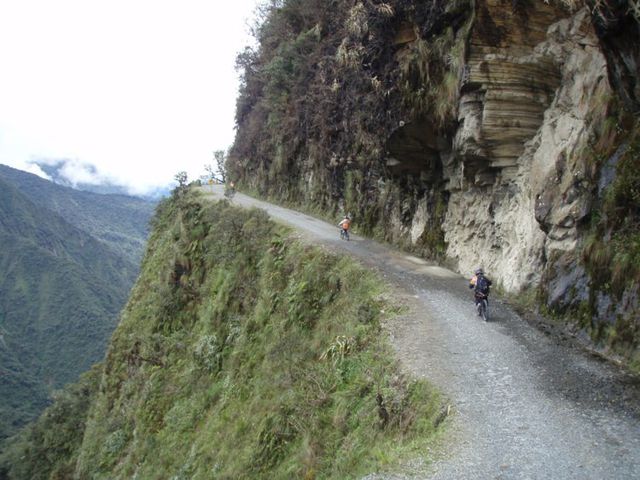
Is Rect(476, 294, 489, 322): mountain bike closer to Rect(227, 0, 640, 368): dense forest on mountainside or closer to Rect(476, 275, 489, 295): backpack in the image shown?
Rect(476, 275, 489, 295): backpack

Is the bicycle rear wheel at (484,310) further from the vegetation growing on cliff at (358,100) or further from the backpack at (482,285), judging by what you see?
the vegetation growing on cliff at (358,100)

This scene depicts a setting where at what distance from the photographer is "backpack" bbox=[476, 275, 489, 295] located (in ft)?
33.9

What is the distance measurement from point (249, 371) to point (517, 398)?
834 centimetres

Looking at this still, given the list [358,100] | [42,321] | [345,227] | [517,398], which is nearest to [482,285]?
[517,398]

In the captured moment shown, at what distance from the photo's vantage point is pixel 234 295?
1747 cm

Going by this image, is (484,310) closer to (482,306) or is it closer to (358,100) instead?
(482,306)

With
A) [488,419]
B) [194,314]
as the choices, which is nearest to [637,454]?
[488,419]

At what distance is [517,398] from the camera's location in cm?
684

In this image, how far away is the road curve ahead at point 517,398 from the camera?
5.34 meters

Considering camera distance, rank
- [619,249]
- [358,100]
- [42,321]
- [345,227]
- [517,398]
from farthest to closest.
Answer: [42,321] → [358,100] → [345,227] → [619,249] → [517,398]

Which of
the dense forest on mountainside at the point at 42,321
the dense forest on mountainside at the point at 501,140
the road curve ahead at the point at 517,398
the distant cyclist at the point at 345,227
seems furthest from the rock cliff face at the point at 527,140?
the dense forest on mountainside at the point at 42,321

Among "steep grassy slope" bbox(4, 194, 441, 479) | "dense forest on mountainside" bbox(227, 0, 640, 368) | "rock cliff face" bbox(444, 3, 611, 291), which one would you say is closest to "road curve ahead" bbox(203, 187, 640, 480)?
"steep grassy slope" bbox(4, 194, 441, 479)

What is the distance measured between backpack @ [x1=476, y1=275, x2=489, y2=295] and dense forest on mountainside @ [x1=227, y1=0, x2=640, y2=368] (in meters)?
1.25

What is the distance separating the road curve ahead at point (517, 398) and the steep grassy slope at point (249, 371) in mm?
575
